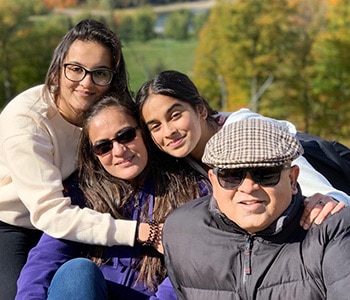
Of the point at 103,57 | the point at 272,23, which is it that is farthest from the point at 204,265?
the point at 272,23

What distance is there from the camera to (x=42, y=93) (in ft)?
11.8

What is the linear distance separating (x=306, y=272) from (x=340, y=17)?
3027 cm

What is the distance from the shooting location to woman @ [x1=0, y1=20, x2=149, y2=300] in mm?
3182

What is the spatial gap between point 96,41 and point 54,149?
59 centimetres

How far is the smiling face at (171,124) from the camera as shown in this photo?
330 centimetres

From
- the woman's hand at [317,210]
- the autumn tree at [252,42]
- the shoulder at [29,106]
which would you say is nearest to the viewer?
the woman's hand at [317,210]

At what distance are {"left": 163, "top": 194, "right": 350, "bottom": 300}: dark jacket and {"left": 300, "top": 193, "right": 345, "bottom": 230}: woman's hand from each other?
23 mm

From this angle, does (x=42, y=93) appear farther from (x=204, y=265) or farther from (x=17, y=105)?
(x=204, y=265)

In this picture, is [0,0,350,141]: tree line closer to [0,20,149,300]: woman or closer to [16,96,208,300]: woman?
[0,20,149,300]: woman

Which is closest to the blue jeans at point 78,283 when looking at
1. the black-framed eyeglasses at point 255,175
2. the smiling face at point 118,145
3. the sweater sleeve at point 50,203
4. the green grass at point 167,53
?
the sweater sleeve at point 50,203

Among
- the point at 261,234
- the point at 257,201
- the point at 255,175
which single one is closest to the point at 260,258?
the point at 261,234

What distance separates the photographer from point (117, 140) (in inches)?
127

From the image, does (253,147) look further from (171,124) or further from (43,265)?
(43,265)

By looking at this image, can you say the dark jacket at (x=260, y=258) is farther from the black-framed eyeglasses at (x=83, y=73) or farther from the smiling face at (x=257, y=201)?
the black-framed eyeglasses at (x=83, y=73)
